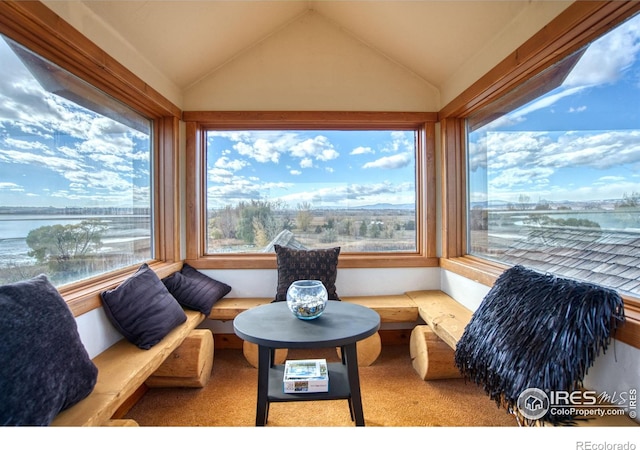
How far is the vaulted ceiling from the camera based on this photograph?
1.86m

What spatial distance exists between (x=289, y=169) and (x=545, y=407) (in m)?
2.38

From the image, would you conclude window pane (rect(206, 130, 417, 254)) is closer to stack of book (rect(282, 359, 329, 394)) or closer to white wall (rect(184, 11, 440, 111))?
white wall (rect(184, 11, 440, 111))

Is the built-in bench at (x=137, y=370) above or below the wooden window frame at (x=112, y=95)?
below

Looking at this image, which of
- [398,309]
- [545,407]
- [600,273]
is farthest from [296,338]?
[600,273]

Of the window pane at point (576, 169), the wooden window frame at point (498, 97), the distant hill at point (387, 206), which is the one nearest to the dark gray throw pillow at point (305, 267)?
the distant hill at point (387, 206)

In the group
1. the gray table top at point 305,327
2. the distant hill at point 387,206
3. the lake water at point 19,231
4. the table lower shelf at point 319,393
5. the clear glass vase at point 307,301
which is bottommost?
the table lower shelf at point 319,393

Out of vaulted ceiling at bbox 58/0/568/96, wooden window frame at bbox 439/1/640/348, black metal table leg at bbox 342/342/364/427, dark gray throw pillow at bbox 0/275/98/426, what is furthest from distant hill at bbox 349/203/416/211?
dark gray throw pillow at bbox 0/275/98/426

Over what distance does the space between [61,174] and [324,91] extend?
199cm

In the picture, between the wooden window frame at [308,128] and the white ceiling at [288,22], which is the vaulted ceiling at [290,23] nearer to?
the white ceiling at [288,22]

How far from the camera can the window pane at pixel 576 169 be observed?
134 centimetres

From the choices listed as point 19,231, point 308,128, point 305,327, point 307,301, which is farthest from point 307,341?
point 308,128

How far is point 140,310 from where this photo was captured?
1.85 metres

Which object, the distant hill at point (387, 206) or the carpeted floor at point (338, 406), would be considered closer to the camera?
the carpeted floor at point (338, 406)

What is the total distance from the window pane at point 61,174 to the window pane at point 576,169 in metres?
2.65
